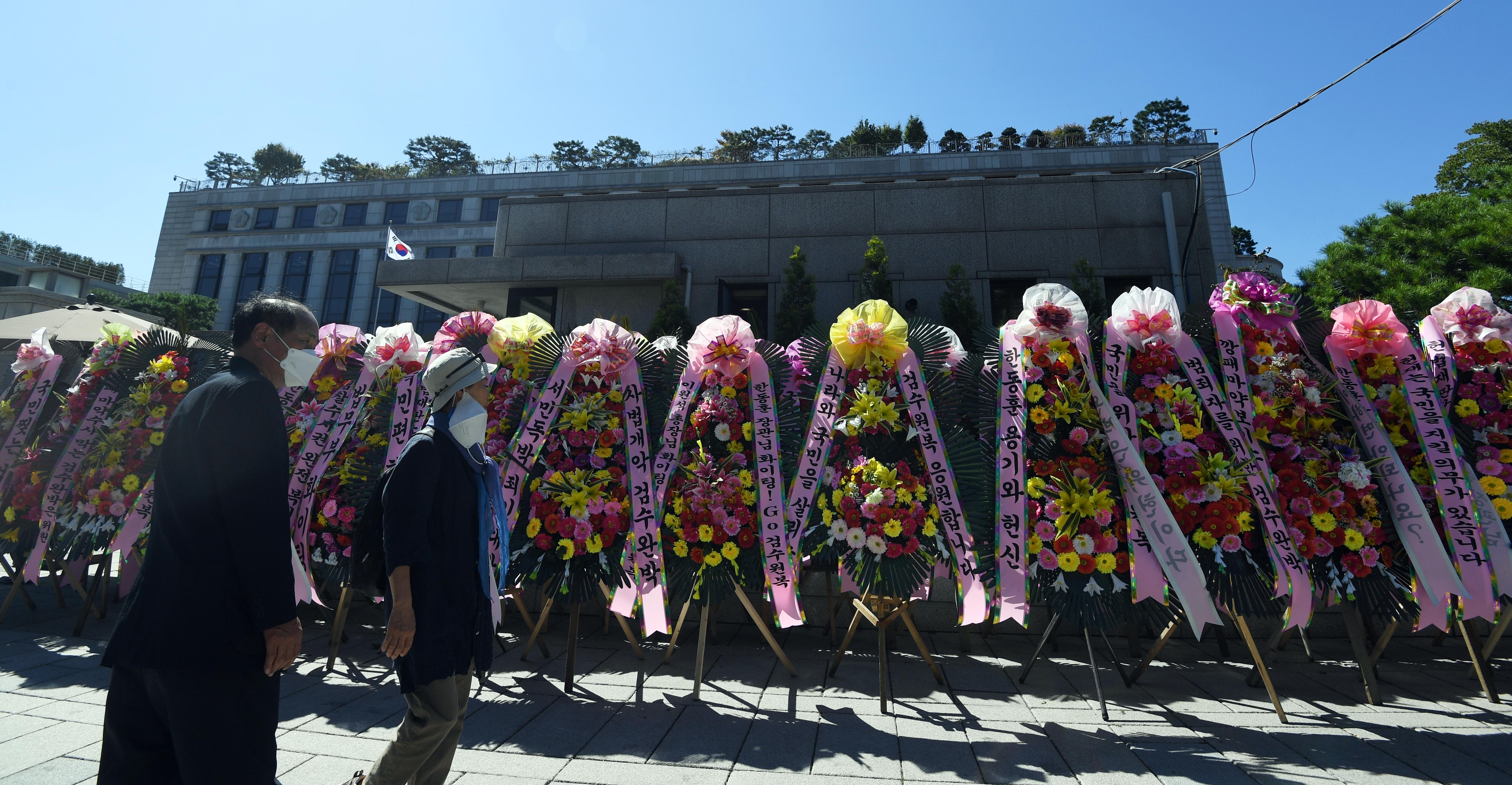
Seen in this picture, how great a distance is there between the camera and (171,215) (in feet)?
174


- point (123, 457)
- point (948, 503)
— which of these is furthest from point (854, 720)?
point (123, 457)

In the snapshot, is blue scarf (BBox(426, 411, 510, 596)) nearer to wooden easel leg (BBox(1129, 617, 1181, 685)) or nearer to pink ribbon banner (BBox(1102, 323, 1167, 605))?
pink ribbon banner (BBox(1102, 323, 1167, 605))

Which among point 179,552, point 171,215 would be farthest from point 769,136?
point 171,215

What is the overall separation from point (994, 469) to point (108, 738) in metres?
4.30

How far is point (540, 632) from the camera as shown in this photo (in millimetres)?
5344

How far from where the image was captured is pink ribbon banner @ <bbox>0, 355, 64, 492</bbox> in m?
6.45

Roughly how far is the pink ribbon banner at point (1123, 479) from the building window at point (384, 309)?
5101 centimetres

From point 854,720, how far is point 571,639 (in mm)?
1913

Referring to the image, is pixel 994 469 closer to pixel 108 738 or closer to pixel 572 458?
pixel 572 458

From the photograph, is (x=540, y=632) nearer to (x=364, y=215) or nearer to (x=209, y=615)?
(x=209, y=615)

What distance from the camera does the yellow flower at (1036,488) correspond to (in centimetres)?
425

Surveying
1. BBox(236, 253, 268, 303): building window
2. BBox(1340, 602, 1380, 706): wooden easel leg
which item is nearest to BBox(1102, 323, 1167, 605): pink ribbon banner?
BBox(1340, 602, 1380, 706): wooden easel leg

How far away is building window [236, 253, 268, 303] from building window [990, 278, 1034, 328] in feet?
178

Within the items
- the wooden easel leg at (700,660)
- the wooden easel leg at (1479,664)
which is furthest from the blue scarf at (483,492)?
the wooden easel leg at (1479,664)
